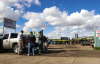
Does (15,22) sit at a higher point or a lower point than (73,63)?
higher

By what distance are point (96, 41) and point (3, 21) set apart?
45.9ft

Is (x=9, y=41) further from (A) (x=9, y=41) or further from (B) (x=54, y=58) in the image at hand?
(B) (x=54, y=58)

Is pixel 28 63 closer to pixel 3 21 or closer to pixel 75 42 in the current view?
pixel 3 21

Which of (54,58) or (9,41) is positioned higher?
(9,41)

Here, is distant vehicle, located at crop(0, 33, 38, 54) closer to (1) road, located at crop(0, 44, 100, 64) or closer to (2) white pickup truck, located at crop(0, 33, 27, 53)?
(2) white pickup truck, located at crop(0, 33, 27, 53)

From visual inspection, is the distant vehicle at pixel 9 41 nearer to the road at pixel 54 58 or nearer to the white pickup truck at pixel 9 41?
the white pickup truck at pixel 9 41

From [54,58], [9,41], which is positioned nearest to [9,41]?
[9,41]

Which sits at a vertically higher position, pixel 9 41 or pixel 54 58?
pixel 9 41

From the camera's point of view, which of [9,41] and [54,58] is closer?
[54,58]

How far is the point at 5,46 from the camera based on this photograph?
9.95 meters

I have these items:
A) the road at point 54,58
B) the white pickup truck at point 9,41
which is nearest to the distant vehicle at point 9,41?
the white pickup truck at point 9,41

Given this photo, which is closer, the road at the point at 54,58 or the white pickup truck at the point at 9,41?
A: the road at the point at 54,58

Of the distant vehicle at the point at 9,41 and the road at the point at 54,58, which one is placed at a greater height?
the distant vehicle at the point at 9,41

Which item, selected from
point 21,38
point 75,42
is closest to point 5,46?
point 21,38
